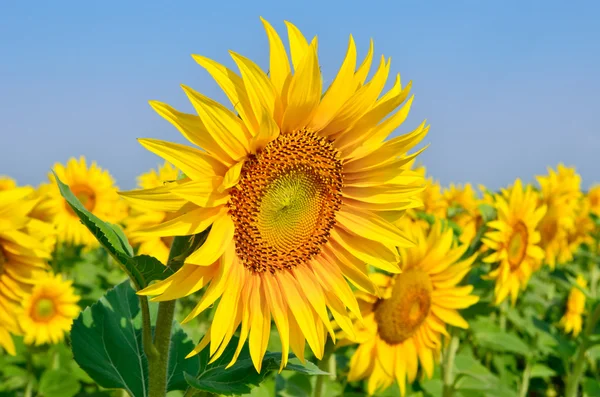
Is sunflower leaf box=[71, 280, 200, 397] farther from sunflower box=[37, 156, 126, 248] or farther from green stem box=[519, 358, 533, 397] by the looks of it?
sunflower box=[37, 156, 126, 248]

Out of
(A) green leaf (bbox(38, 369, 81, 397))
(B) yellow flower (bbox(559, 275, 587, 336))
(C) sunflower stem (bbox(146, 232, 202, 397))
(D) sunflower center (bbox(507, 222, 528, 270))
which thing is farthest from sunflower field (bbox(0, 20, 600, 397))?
(B) yellow flower (bbox(559, 275, 587, 336))

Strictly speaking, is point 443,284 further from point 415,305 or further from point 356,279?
point 356,279

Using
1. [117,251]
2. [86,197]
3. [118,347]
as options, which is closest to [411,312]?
[118,347]

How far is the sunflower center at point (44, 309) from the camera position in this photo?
20.3 feet

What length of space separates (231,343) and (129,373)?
40 centimetres

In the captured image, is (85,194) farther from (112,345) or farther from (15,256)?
(112,345)

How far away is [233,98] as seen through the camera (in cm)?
182

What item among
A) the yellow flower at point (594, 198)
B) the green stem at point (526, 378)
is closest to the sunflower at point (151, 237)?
the green stem at point (526, 378)

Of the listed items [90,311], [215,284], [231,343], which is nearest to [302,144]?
[215,284]

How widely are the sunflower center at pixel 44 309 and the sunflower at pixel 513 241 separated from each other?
4150 millimetres

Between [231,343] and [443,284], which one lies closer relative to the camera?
[231,343]

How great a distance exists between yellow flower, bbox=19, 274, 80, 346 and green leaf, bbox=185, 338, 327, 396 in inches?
173

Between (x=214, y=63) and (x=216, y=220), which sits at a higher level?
(x=214, y=63)

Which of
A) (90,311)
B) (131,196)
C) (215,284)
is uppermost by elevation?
(131,196)
